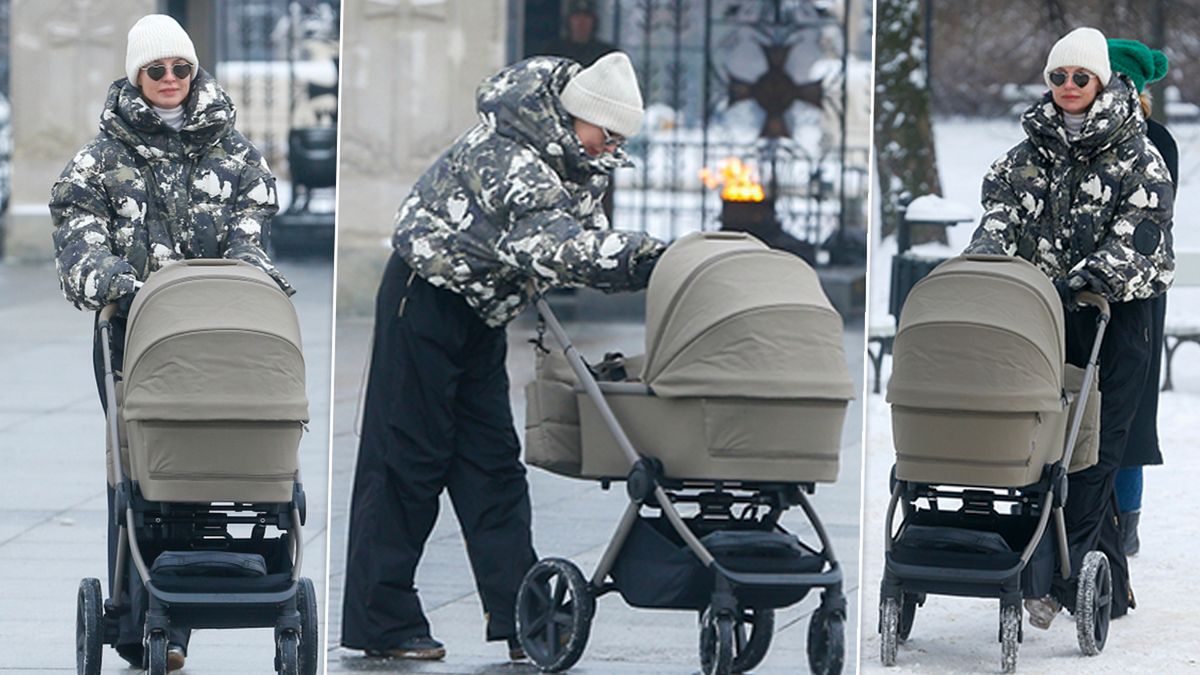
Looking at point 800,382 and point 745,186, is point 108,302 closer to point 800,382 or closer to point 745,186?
point 800,382

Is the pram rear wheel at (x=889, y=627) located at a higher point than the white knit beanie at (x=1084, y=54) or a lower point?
lower

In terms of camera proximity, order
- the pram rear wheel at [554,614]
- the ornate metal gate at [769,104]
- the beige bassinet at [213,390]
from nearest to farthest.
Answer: the beige bassinet at [213,390], the pram rear wheel at [554,614], the ornate metal gate at [769,104]

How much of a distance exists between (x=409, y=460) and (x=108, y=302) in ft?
3.35

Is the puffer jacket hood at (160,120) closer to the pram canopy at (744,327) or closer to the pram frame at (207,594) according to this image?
the pram frame at (207,594)

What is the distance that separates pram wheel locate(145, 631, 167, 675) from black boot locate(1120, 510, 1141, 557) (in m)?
3.46

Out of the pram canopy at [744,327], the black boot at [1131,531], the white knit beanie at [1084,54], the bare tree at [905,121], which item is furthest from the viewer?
the bare tree at [905,121]

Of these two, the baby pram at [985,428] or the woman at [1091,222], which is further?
the woman at [1091,222]

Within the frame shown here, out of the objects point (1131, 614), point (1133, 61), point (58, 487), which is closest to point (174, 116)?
point (1133, 61)

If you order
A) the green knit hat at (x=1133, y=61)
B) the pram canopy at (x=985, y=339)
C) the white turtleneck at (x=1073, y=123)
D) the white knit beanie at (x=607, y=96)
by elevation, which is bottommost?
the pram canopy at (x=985, y=339)

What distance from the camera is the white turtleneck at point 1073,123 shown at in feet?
20.9

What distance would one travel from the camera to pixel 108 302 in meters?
5.55

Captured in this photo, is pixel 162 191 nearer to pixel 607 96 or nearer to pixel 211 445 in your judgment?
pixel 211 445

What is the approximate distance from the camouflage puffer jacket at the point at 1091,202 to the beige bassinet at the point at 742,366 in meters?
1.20

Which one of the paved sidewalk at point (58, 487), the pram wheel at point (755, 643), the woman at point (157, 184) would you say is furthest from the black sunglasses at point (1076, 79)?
the paved sidewalk at point (58, 487)
